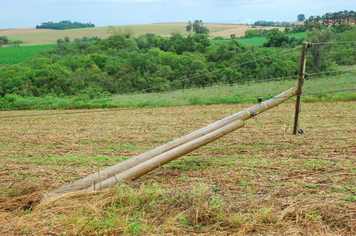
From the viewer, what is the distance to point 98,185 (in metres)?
5.05

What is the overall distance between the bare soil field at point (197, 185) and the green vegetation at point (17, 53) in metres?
38.5

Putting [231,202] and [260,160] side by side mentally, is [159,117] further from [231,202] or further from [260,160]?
[231,202]

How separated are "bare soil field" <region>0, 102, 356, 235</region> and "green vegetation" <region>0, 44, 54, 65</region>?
3849 cm

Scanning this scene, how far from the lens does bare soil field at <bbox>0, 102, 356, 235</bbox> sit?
157 inches

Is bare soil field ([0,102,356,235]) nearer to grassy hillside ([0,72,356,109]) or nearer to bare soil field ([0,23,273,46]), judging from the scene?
grassy hillside ([0,72,356,109])

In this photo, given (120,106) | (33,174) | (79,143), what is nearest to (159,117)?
(79,143)

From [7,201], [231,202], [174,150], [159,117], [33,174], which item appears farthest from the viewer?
[159,117]

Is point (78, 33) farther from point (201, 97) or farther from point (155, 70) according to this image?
point (201, 97)

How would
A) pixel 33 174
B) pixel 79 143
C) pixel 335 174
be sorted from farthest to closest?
pixel 79 143, pixel 33 174, pixel 335 174

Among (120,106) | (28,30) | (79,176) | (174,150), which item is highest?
(28,30)

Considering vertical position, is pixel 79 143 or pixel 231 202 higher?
pixel 231 202

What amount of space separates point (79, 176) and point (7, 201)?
1594 mm

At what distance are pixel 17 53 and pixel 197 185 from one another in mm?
53146

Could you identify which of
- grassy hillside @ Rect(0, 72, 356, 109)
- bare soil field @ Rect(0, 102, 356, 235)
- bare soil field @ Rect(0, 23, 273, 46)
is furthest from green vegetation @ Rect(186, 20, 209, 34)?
bare soil field @ Rect(0, 102, 356, 235)
